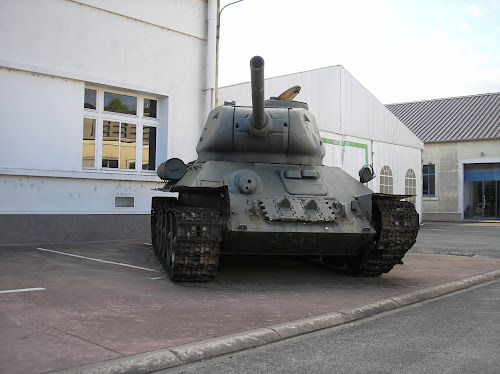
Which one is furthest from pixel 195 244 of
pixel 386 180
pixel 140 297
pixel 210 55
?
pixel 386 180

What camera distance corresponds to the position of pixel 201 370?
4.11 meters

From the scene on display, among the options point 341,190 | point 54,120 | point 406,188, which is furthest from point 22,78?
point 406,188

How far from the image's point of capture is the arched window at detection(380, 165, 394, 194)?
23.8m

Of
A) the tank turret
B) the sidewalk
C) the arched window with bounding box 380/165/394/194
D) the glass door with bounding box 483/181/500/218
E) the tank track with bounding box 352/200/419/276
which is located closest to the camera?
the sidewalk

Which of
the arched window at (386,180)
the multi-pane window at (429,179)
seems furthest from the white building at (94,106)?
the multi-pane window at (429,179)

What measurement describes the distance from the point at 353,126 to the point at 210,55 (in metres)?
7.92

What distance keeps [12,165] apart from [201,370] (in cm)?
916

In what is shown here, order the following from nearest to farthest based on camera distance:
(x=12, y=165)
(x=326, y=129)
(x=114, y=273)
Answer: (x=114, y=273) < (x=12, y=165) < (x=326, y=129)

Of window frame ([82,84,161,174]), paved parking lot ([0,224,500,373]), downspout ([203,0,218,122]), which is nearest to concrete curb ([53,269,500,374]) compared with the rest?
→ paved parking lot ([0,224,500,373])

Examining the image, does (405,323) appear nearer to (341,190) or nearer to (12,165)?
(341,190)

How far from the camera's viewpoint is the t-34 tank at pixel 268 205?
7.43m

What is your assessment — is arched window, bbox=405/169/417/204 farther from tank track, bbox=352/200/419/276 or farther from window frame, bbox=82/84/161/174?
tank track, bbox=352/200/419/276

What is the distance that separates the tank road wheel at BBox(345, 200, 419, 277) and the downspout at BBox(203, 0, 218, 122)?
7.98 metres

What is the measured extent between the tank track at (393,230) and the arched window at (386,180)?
621 inches
